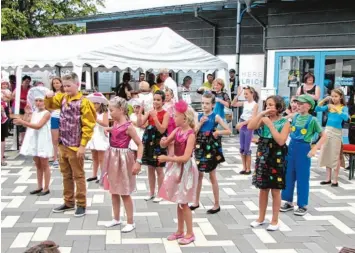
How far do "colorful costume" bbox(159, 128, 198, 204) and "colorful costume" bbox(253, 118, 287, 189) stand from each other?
0.83 metres

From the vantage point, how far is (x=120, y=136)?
5.12m

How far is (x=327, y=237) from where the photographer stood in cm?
511

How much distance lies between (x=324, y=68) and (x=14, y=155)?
25.1 ft

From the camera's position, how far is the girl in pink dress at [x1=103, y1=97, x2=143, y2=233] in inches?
199

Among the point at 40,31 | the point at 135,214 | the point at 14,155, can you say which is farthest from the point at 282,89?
the point at 40,31

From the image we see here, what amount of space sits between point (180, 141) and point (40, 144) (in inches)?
100

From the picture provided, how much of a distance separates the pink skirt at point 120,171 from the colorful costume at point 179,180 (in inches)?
17.3

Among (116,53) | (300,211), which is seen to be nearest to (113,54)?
(116,53)

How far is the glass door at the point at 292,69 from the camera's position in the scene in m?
12.3

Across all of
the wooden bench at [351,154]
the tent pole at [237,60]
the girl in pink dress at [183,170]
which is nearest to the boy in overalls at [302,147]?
the girl in pink dress at [183,170]

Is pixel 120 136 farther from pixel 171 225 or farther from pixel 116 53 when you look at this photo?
→ pixel 116 53

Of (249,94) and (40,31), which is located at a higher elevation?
(40,31)

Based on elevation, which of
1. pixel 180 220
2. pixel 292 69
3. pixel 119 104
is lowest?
pixel 180 220

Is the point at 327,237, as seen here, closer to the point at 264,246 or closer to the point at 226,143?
the point at 264,246
